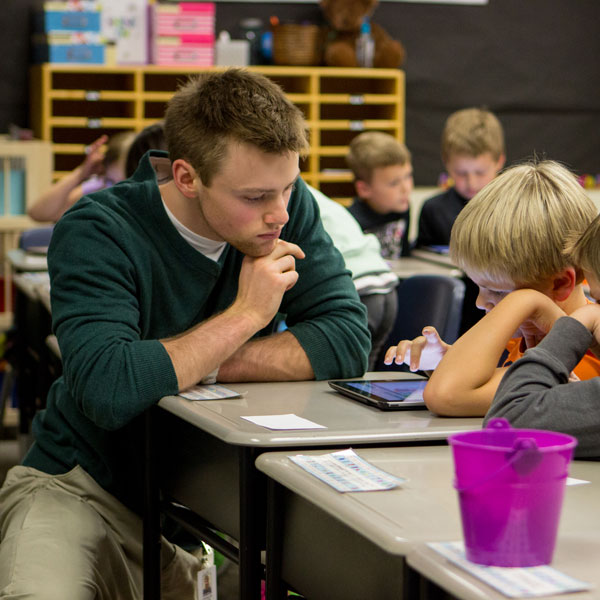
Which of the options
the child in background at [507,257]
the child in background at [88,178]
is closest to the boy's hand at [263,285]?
the child in background at [507,257]

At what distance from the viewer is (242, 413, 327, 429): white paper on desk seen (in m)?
1.57

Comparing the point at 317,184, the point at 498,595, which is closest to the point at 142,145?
the point at 498,595

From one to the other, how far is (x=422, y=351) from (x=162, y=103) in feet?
16.3

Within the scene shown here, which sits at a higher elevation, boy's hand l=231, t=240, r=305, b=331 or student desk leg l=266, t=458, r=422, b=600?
boy's hand l=231, t=240, r=305, b=331

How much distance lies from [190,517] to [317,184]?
4917 mm

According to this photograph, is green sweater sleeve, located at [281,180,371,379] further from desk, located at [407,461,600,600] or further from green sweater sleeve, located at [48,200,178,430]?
desk, located at [407,461,600,600]

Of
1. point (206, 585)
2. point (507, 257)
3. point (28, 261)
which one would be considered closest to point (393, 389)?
point (507, 257)

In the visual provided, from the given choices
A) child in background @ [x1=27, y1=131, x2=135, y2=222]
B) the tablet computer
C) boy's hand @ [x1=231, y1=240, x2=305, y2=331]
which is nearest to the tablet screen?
the tablet computer

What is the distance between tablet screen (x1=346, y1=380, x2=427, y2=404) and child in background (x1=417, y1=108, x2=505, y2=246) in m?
3.12

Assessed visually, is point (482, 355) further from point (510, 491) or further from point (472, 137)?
point (472, 137)

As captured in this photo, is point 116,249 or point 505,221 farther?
point 116,249

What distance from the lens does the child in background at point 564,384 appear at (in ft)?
4.39

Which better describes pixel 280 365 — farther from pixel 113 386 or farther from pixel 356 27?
pixel 356 27

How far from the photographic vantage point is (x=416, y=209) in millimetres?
6895
